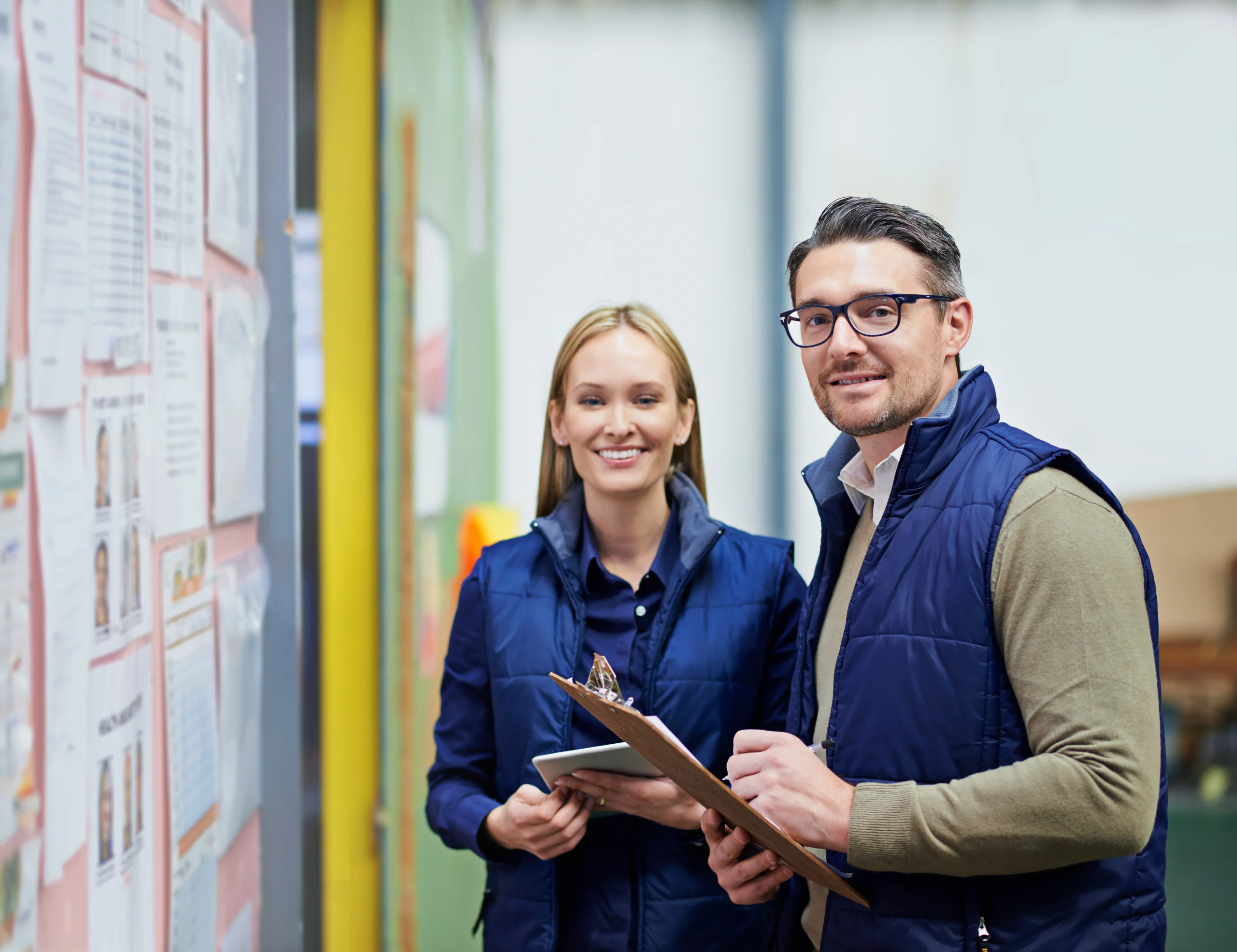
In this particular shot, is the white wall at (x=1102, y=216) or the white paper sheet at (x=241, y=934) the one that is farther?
the white wall at (x=1102, y=216)

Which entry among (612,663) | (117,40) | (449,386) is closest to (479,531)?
(449,386)

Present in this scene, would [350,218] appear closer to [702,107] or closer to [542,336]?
[542,336]

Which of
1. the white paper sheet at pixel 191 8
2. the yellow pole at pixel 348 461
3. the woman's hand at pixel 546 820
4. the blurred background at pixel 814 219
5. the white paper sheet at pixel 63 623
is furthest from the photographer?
the blurred background at pixel 814 219

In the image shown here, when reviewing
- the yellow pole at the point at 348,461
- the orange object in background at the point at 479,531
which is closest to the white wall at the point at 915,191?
the orange object in background at the point at 479,531

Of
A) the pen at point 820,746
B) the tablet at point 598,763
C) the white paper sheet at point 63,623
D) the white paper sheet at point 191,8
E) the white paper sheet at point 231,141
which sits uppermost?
the white paper sheet at point 191,8

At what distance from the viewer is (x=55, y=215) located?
0.92 m

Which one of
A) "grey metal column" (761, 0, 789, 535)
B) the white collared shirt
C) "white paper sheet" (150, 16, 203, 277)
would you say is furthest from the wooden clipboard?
"grey metal column" (761, 0, 789, 535)

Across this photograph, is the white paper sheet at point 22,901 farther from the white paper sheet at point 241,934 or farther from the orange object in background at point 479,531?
the orange object in background at point 479,531

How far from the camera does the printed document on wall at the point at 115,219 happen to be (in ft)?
3.32

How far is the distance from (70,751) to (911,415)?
923mm

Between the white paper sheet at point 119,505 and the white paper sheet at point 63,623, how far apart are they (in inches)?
0.9

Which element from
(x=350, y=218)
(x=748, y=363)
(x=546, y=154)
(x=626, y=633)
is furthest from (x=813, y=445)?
(x=626, y=633)

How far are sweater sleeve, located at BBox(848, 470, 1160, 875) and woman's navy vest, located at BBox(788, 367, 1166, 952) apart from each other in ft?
0.10

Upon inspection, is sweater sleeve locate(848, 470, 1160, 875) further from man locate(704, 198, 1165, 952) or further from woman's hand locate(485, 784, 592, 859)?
woman's hand locate(485, 784, 592, 859)
